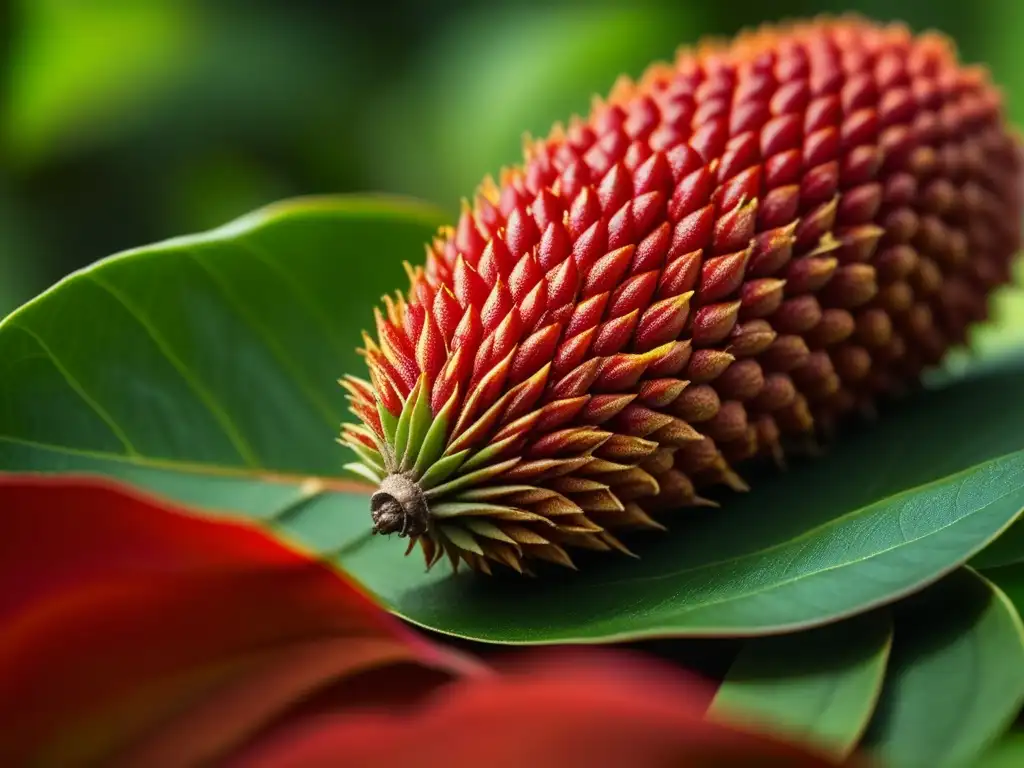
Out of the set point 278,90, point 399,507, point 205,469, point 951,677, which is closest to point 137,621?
point 399,507

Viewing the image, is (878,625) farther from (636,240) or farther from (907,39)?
(907,39)

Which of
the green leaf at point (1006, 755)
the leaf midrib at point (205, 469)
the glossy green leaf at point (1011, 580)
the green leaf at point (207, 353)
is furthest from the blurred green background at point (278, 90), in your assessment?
the green leaf at point (1006, 755)

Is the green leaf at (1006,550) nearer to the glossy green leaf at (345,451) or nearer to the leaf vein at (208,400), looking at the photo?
the glossy green leaf at (345,451)

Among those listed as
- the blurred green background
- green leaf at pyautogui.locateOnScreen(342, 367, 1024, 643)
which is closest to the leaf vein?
green leaf at pyautogui.locateOnScreen(342, 367, 1024, 643)

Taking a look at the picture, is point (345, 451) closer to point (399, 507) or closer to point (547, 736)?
point (399, 507)

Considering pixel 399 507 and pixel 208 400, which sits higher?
pixel 208 400

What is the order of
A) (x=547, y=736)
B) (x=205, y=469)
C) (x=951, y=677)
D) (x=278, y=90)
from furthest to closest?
1. (x=278, y=90)
2. (x=205, y=469)
3. (x=951, y=677)
4. (x=547, y=736)
